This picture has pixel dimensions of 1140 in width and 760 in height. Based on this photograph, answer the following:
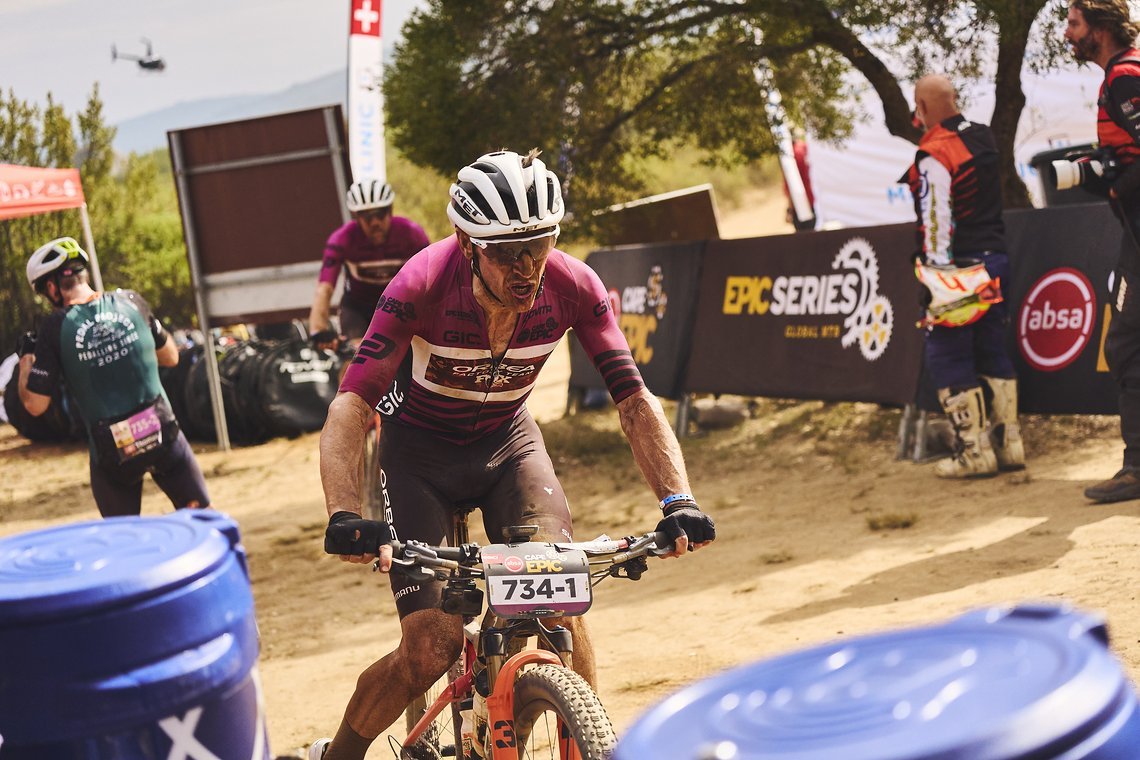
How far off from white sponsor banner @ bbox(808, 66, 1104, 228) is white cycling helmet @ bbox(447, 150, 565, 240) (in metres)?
10.2

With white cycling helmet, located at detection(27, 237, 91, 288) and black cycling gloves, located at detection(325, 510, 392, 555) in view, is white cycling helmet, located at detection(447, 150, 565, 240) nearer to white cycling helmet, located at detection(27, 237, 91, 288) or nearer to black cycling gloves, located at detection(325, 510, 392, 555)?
black cycling gloves, located at detection(325, 510, 392, 555)

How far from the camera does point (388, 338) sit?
4121 mm

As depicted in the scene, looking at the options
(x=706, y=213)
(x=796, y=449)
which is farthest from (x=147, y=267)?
(x=796, y=449)

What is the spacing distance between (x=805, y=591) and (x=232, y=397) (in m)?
10.8

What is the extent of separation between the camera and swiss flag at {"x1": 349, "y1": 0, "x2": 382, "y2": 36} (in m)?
17.3

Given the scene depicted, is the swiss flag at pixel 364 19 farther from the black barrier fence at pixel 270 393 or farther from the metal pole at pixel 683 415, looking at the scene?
the metal pole at pixel 683 415

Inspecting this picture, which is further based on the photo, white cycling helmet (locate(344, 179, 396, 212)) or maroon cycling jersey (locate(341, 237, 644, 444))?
white cycling helmet (locate(344, 179, 396, 212))

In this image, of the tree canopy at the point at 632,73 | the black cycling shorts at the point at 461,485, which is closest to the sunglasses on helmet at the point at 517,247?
the black cycling shorts at the point at 461,485

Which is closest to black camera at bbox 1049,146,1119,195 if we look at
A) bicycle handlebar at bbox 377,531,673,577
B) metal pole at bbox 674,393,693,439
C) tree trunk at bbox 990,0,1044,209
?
tree trunk at bbox 990,0,1044,209

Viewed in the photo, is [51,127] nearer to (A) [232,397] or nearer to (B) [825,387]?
(A) [232,397]

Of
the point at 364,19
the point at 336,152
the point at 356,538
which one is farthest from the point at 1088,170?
the point at 364,19

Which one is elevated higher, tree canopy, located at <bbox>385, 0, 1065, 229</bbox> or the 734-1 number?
tree canopy, located at <bbox>385, 0, 1065, 229</bbox>

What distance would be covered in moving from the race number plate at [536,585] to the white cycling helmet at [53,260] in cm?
443

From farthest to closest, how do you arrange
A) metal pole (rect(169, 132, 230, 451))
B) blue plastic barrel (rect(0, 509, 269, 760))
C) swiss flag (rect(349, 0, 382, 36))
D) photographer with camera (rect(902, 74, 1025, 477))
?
swiss flag (rect(349, 0, 382, 36))
metal pole (rect(169, 132, 230, 451))
photographer with camera (rect(902, 74, 1025, 477))
blue plastic barrel (rect(0, 509, 269, 760))
